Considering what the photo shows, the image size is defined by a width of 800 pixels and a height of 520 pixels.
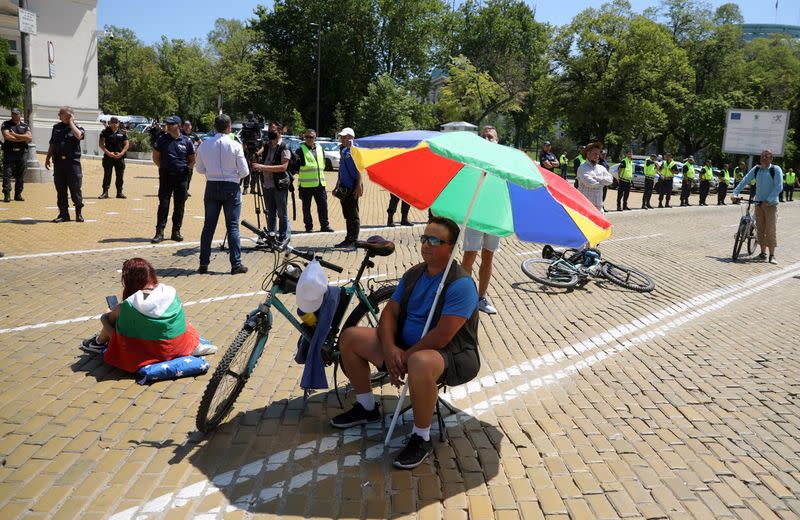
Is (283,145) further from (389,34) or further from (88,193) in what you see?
(389,34)

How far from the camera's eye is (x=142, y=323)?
4902 mm

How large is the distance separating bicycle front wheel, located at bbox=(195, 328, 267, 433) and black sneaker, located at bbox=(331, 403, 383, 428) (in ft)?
2.20

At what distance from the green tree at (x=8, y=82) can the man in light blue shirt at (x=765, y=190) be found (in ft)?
70.4

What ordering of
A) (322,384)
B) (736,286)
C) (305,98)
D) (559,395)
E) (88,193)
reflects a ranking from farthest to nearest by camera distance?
(305,98)
(88,193)
(736,286)
(559,395)
(322,384)

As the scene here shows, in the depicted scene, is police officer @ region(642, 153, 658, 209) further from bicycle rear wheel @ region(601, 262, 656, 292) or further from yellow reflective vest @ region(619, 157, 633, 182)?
bicycle rear wheel @ region(601, 262, 656, 292)

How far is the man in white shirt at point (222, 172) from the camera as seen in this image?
816cm

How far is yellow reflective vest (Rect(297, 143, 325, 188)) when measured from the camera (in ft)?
38.9

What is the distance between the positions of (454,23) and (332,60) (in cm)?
2115

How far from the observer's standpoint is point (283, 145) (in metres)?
10.7

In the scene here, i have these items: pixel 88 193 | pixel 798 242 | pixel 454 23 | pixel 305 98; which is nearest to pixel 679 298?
pixel 798 242

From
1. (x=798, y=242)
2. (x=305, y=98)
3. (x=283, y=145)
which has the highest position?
(x=305, y=98)

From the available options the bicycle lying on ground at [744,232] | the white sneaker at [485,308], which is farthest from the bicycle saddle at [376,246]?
the bicycle lying on ground at [744,232]

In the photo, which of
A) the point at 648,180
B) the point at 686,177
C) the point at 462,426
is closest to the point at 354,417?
the point at 462,426

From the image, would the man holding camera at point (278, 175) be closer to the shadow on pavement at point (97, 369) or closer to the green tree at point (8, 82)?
the shadow on pavement at point (97, 369)
